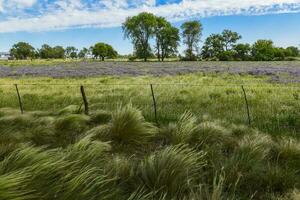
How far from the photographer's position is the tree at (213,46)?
90.6 metres

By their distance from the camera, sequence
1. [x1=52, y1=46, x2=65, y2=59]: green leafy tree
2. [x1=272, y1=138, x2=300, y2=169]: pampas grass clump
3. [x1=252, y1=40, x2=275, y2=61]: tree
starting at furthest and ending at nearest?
[x1=52, y1=46, x2=65, y2=59]: green leafy tree, [x1=252, y1=40, x2=275, y2=61]: tree, [x1=272, y1=138, x2=300, y2=169]: pampas grass clump

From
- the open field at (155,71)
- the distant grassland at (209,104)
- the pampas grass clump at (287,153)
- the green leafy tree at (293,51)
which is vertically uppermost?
the pampas grass clump at (287,153)

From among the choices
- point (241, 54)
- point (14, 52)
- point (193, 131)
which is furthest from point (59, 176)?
point (14, 52)

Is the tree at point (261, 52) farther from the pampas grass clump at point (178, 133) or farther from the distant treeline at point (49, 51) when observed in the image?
the pampas grass clump at point (178, 133)

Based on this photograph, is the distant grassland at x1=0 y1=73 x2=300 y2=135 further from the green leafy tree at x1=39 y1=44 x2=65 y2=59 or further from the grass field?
the green leafy tree at x1=39 y1=44 x2=65 y2=59

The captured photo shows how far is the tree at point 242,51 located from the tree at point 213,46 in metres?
3.95

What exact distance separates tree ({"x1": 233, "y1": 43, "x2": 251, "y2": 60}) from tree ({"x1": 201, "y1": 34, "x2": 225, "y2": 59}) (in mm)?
3947

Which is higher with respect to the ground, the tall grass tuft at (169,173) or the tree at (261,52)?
the tall grass tuft at (169,173)

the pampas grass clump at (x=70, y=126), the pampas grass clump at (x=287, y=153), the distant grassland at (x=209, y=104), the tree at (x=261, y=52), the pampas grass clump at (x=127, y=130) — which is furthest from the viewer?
the tree at (x=261, y=52)

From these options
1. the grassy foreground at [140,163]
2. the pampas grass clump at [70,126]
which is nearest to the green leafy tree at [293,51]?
the grassy foreground at [140,163]

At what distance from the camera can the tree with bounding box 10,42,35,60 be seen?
12025cm

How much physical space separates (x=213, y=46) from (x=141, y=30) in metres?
20.2

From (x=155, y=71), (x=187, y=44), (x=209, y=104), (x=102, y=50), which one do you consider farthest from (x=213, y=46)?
(x=209, y=104)

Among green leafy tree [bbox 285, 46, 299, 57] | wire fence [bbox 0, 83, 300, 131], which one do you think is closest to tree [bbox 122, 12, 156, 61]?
green leafy tree [bbox 285, 46, 299, 57]
